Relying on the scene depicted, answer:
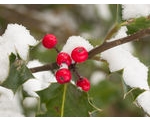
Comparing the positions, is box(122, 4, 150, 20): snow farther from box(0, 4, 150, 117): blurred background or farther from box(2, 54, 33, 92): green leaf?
box(0, 4, 150, 117): blurred background

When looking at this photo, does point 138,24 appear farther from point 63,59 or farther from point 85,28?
point 85,28

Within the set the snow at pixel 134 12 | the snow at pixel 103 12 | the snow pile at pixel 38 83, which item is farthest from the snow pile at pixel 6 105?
the snow at pixel 103 12

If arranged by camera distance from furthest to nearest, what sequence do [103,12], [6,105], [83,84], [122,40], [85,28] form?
[85,28]
[103,12]
[6,105]
[83,84]
[122,40]

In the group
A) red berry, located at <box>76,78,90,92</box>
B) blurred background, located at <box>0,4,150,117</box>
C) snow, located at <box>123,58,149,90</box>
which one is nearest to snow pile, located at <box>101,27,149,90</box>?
snow, located at <box>123,58,149,90</box>

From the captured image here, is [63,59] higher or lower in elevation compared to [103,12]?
lower

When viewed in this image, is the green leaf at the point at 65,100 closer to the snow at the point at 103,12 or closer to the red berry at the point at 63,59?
the red berry at the point at 63,59

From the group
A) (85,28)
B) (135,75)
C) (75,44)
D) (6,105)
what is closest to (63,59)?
(75,44)

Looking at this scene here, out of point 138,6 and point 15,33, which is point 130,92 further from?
point 15,33

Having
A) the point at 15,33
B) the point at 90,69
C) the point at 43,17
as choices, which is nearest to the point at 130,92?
the point at 15,33
